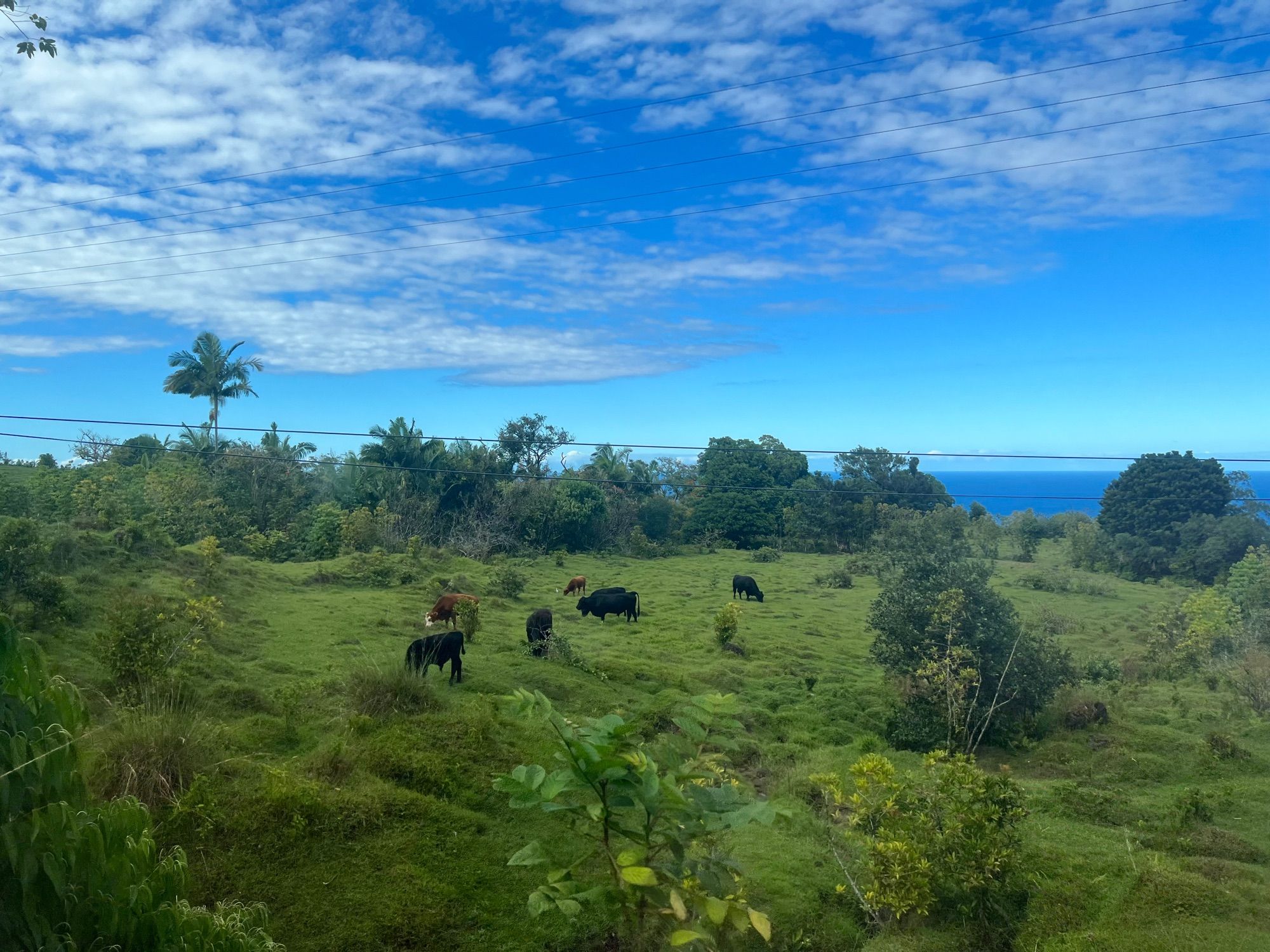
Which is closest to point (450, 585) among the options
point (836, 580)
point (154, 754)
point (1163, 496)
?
point (154, 754)

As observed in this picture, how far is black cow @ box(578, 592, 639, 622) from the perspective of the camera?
2017 cm

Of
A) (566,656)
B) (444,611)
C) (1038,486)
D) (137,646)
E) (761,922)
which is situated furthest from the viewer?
(1038,486)

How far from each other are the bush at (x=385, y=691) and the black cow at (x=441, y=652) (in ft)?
2.37

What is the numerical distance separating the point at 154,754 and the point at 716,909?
570cm

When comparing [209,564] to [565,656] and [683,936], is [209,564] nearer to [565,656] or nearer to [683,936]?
[565,656]

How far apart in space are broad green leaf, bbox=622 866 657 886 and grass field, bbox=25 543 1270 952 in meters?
0.66

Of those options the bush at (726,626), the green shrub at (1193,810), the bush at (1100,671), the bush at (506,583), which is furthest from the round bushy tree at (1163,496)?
the green shrub at (1193,810)

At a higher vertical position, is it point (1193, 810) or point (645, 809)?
point (645, 809)

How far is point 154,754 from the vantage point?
271 inches

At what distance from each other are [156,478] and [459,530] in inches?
369

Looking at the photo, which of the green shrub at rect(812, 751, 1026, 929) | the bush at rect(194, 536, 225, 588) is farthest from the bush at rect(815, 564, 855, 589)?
the green shrub at rect(812, 751, 1026, 929)

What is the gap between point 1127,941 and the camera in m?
5.57

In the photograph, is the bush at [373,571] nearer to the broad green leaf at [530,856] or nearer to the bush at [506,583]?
the bush at [506,583]

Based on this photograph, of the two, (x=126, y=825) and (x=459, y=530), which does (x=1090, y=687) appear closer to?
(x=126, y=825)
